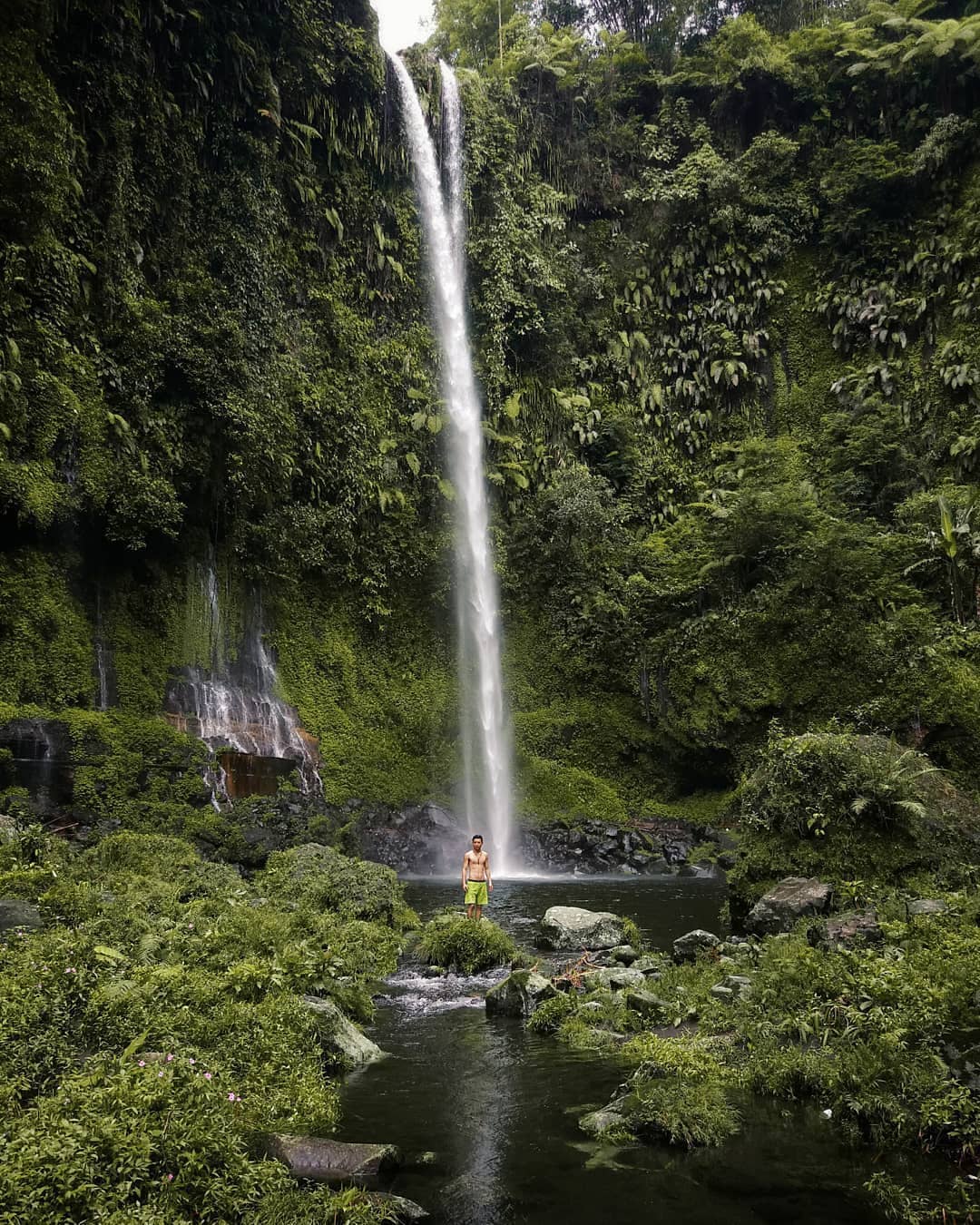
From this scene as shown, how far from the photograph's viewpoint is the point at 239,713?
19.6 m

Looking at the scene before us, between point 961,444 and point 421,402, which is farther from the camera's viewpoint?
point 421,402

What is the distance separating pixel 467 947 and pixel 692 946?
7.76 ft

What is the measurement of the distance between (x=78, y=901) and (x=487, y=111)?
29.9 m

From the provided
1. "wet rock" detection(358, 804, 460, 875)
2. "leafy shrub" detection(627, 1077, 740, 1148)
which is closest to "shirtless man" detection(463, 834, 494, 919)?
"leafy shrub" detection(627, 1077, 740, 1148)

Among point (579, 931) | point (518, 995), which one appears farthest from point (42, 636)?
point (518, 995)

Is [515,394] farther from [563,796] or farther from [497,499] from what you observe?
[563,796]

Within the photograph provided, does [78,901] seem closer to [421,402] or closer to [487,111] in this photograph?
[421,402]

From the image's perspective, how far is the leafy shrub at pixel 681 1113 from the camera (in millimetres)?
4426

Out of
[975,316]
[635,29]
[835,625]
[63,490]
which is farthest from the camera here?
[635,29]

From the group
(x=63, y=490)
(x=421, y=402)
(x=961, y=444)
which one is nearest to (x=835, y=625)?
(x=961, y=444)

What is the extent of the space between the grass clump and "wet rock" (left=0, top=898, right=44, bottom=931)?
4.12 m

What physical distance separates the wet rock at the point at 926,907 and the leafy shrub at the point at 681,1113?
3.61m

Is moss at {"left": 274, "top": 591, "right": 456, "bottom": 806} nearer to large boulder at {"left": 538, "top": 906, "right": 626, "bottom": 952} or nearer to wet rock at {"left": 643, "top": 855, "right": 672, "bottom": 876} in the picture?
wet rock at {"left": 643, "top": 855, "right": 672, "bottom": 876}

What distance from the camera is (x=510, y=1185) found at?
402 cm
